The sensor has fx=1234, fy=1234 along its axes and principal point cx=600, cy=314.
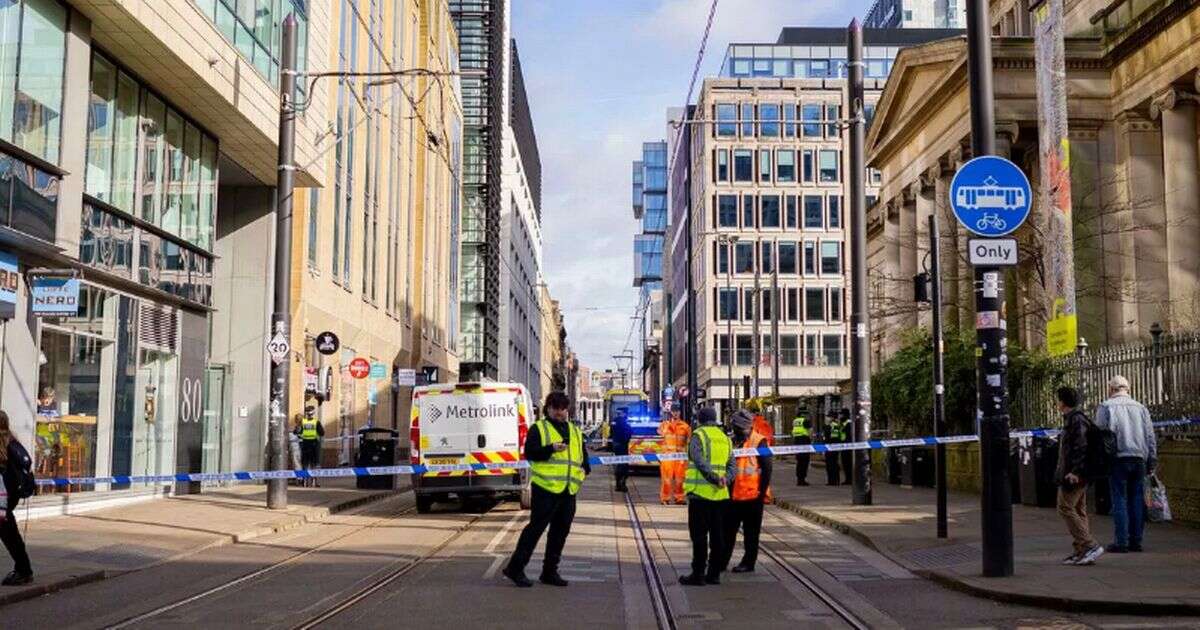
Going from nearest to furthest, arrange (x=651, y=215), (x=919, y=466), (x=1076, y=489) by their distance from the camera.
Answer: (x=1076, y=489), (x=919, y=466), (x=651, y=215)

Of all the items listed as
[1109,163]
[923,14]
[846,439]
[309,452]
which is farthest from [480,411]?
[923,14]

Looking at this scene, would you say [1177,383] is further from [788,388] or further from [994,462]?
[788,388]

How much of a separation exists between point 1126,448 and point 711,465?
4.52 meters

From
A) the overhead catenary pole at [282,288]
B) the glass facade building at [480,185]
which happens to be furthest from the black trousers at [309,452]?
the glass facade building at [480,185]

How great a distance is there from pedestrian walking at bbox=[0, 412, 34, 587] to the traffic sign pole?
8.68m

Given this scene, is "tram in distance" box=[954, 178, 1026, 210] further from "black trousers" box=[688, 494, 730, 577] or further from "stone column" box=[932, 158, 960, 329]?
"stone column" box=[932, 158, 960, 329]

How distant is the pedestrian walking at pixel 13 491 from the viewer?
11.0 metres

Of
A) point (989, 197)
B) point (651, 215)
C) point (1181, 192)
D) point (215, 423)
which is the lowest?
point (215, 423)

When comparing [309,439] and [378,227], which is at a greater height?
[378,227]

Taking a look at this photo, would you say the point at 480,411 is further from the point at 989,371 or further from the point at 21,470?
the point at 989,371

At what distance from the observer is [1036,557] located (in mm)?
12695

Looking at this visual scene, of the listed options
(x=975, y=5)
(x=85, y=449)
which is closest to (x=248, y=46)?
(x=85, y=449)

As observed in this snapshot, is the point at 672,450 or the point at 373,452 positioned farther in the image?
the point at 373,452

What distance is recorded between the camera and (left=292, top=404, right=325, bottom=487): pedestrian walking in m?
27.0
